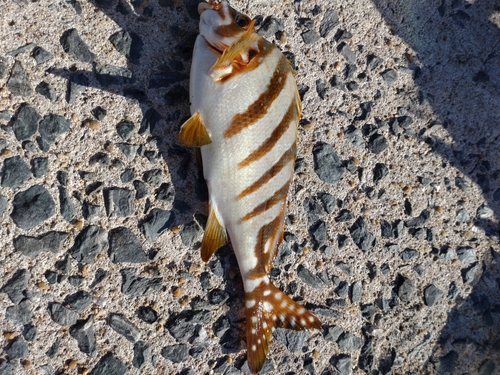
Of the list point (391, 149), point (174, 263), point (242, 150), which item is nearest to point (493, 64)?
point (391, 149)

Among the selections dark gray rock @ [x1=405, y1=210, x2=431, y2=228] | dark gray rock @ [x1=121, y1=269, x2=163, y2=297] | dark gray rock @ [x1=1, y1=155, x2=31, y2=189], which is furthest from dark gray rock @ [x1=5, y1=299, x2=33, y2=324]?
dark gray rock @ [x1=405, y1=210, x2=431, y2=228]

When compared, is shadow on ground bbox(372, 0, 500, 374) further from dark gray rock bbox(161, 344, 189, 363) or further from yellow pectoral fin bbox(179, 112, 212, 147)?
dark gray rock bbox(161, 344, 189, 363)

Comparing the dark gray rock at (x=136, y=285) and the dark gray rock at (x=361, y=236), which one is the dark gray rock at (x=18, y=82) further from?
the dark gray rock at (x=361, y=236)

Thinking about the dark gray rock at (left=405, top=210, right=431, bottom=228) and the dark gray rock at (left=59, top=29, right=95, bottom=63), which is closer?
the dark gray rock at (left=59, top=29, right=95, bottom=63)

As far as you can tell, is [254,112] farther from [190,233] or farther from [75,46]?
[75,46]

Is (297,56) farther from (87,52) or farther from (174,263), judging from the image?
(174,263)
